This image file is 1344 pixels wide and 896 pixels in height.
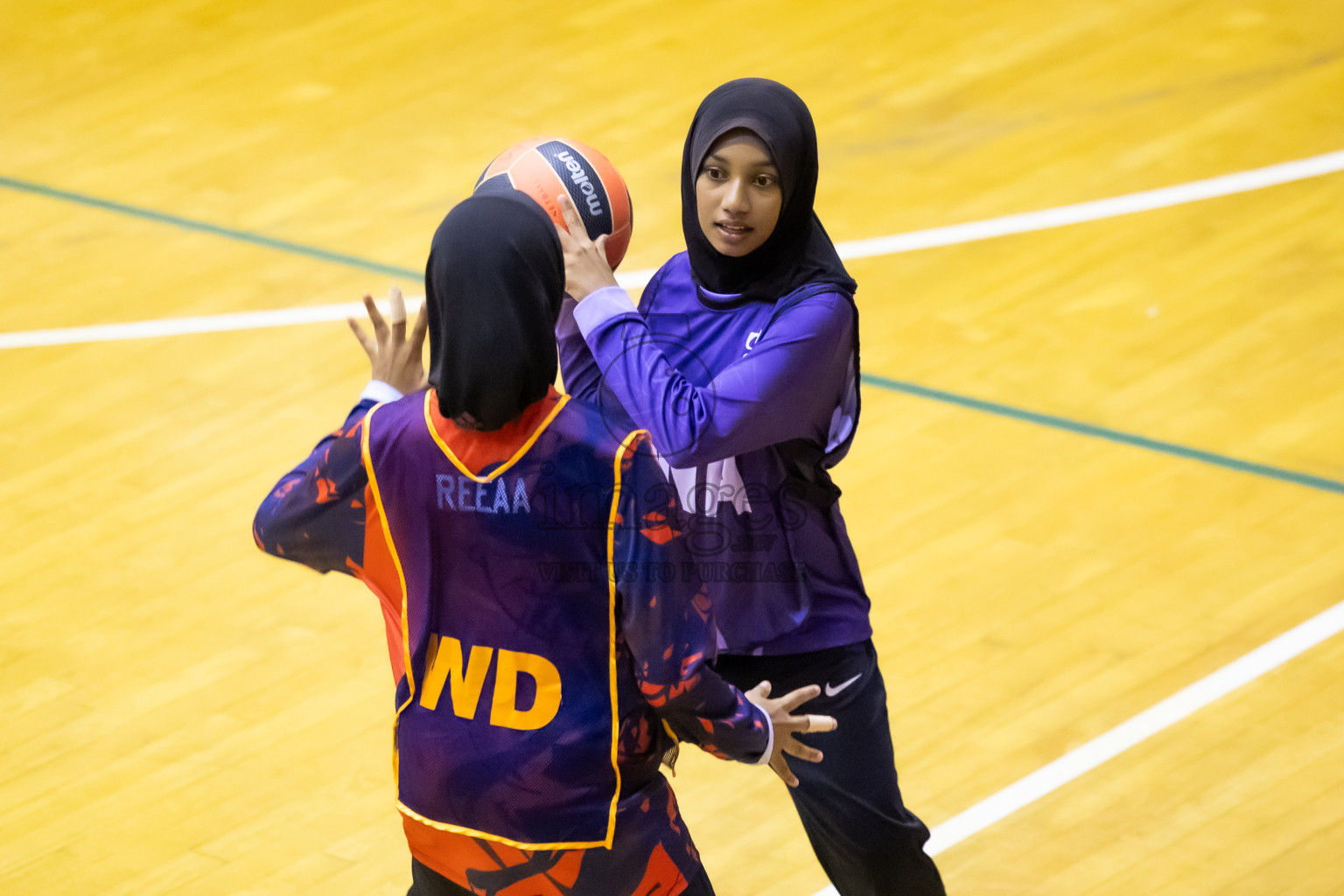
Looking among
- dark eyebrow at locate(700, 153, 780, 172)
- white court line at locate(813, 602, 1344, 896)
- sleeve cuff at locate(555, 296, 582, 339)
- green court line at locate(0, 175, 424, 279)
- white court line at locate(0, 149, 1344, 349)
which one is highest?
dark eyebrow at locate(700, 153, 780, 172)

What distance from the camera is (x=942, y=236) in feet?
19.8

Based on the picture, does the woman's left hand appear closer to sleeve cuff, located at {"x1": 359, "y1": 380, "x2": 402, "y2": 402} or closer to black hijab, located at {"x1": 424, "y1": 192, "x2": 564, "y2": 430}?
sleeve cuff, located at {"x1": 359, "y1": 380, "x2": 402, "y2": 402}

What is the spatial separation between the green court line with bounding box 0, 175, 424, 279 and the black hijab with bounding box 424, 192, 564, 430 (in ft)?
12.8

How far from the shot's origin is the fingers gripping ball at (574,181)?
2984 millimetres

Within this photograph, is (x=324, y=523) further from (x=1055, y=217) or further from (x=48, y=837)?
(x=1055, y=217)

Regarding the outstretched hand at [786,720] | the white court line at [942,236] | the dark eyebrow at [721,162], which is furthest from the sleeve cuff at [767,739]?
the white court line at [942,236]

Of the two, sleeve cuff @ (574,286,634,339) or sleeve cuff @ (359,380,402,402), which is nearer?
sleeve cuff @ (359,380,402,402)

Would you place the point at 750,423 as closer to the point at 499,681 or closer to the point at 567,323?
the point at 567,323

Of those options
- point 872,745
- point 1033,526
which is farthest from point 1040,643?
point 872,745

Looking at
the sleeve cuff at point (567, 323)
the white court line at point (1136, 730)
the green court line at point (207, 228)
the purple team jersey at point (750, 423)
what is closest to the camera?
the purple team jersey at point (750, 423)

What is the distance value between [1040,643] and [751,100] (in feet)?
6.35

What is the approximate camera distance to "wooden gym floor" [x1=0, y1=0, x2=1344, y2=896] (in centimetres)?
369

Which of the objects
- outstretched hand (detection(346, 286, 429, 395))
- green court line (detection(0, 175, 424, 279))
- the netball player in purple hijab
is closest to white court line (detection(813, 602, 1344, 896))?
the netball player in purple hijab

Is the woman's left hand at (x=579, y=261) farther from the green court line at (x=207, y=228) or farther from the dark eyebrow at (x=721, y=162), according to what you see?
the green court line at (x=207, y=228)
